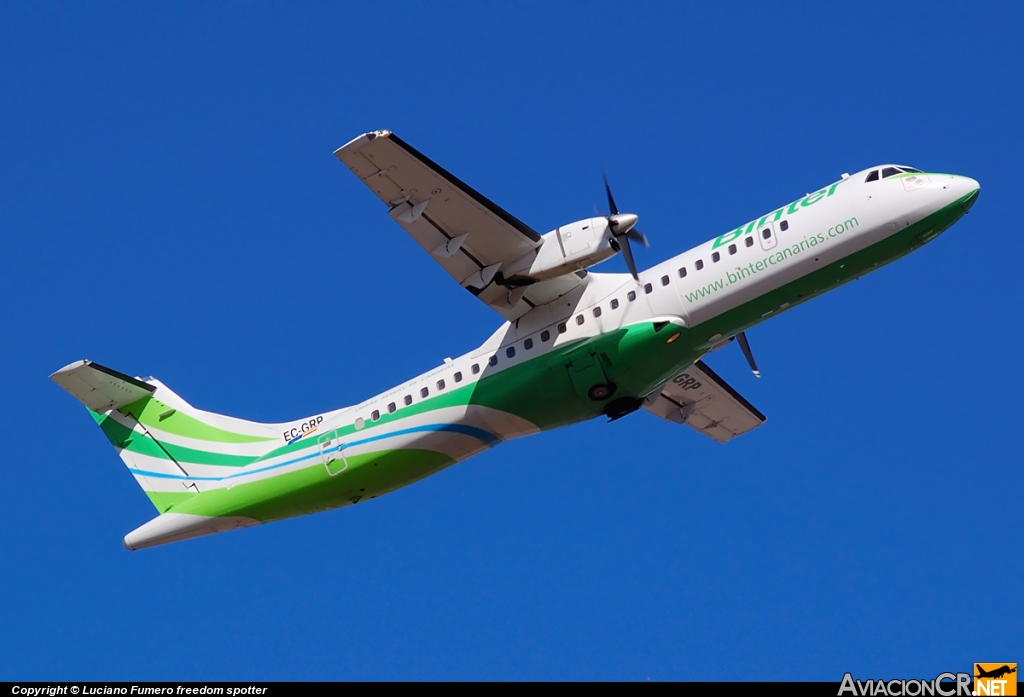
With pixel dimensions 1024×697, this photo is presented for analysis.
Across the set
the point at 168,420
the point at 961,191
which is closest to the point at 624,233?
the point at 961,191

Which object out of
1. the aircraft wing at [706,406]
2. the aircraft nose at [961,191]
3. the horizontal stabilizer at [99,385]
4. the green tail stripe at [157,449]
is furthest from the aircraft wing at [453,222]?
the horizontal stabilizer at [99,385]

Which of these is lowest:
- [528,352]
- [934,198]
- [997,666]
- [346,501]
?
[997,666]

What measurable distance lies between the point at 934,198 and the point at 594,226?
5.43m

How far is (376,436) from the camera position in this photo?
21.0 meters

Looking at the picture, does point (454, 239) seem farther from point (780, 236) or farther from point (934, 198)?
point (934, 198)

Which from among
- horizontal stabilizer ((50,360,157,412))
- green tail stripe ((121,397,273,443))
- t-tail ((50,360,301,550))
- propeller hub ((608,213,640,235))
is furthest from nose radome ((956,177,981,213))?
horizontal stabilizer ((50,360,157,412))

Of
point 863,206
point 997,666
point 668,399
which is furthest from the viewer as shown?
point 668,399

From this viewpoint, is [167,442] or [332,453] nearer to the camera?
[332,453]

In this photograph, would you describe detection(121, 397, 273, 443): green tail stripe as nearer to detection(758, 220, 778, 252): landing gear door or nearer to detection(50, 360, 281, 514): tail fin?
detection(50, 360, 281, 514): tail fin

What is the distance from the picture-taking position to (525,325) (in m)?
20.5

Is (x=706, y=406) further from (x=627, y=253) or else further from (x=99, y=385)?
(x=99, y=385)

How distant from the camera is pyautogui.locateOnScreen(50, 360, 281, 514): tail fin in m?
22.2

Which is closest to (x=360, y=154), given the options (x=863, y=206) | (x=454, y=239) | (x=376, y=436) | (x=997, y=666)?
(x=454, y=239)

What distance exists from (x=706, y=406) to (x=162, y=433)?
35.9 feet
